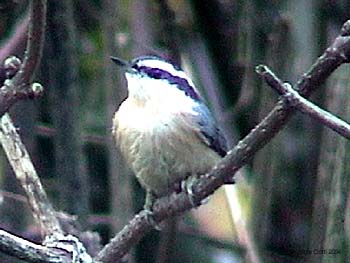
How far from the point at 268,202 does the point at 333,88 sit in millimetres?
456

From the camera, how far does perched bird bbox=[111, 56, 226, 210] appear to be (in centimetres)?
283

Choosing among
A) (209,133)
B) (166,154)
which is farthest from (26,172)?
(209,133)

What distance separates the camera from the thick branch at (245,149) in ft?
5.96

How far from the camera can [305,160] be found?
3.64 metres

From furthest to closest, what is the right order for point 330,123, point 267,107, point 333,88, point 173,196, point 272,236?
point 272,236, point 267,107, point 333,88, point 173,196, point 330,123

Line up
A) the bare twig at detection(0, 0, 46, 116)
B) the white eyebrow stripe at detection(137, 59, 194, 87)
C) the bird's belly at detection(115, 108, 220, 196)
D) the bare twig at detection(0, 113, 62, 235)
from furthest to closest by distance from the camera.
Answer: the white eyebrow stripe at detection(137, 59, 194, 87), the bird's belly at detection(115, 108, 220, 196), the bare twig at detection(0, 113, 62, 235), the bare twig at detection(0, 0, 46, 116)

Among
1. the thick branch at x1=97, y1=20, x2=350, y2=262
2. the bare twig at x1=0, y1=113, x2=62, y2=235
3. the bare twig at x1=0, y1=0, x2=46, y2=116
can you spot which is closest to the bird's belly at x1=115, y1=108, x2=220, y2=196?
the thick branch at x1=97, y1=20, x2=350, y2=262

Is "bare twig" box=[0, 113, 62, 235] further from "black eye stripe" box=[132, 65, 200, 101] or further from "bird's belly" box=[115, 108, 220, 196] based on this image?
"black eye stripe" box=[132, 65, 200, 101]

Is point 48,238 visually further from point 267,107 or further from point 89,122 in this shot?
point 89,122

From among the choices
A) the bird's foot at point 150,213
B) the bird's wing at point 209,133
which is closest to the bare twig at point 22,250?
the bird's foot at point 150,213

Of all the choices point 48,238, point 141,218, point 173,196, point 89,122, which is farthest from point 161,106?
point 89,122

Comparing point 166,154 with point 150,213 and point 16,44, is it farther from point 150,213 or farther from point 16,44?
point 16,44

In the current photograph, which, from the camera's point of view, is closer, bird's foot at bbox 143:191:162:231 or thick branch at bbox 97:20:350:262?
thick branch at bbox 97:20:350:262

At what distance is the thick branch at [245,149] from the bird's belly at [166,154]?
0.14 metres
